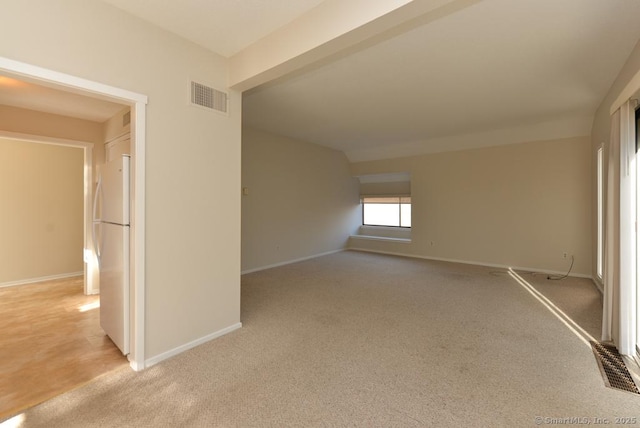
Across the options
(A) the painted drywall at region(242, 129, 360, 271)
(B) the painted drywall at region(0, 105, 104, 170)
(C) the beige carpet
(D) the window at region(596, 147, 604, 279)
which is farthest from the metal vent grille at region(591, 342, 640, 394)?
(B) the painted drywall at region(0, 105, 104, 170)

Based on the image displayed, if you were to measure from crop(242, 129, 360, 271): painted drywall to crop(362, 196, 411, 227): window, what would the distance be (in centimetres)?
69

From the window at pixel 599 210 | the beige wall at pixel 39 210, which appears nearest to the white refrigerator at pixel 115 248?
the beige wall at pixel 39 210

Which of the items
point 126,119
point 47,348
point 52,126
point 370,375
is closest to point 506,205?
point 370,375

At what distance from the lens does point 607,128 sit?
144 inches

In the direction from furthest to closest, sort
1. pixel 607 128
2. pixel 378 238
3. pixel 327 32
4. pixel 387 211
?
1. pixel 387 211
2. pixel 378 238
3. pixel 607 128
4. pixel 327 32

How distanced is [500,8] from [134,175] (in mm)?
3152

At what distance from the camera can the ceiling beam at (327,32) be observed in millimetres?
1711

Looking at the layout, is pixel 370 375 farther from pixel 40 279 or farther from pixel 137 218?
pixel 40 279

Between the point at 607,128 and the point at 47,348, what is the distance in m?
6.80

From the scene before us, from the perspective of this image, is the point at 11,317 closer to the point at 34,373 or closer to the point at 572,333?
the point at 34,373

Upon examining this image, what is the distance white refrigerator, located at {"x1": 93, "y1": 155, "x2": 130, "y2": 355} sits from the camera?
7.60 ft

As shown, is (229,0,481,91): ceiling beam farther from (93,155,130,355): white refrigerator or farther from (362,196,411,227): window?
(362,196,411,227): window

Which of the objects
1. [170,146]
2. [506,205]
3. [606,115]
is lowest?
[506,205]

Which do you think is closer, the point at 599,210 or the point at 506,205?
the point at 599,210
